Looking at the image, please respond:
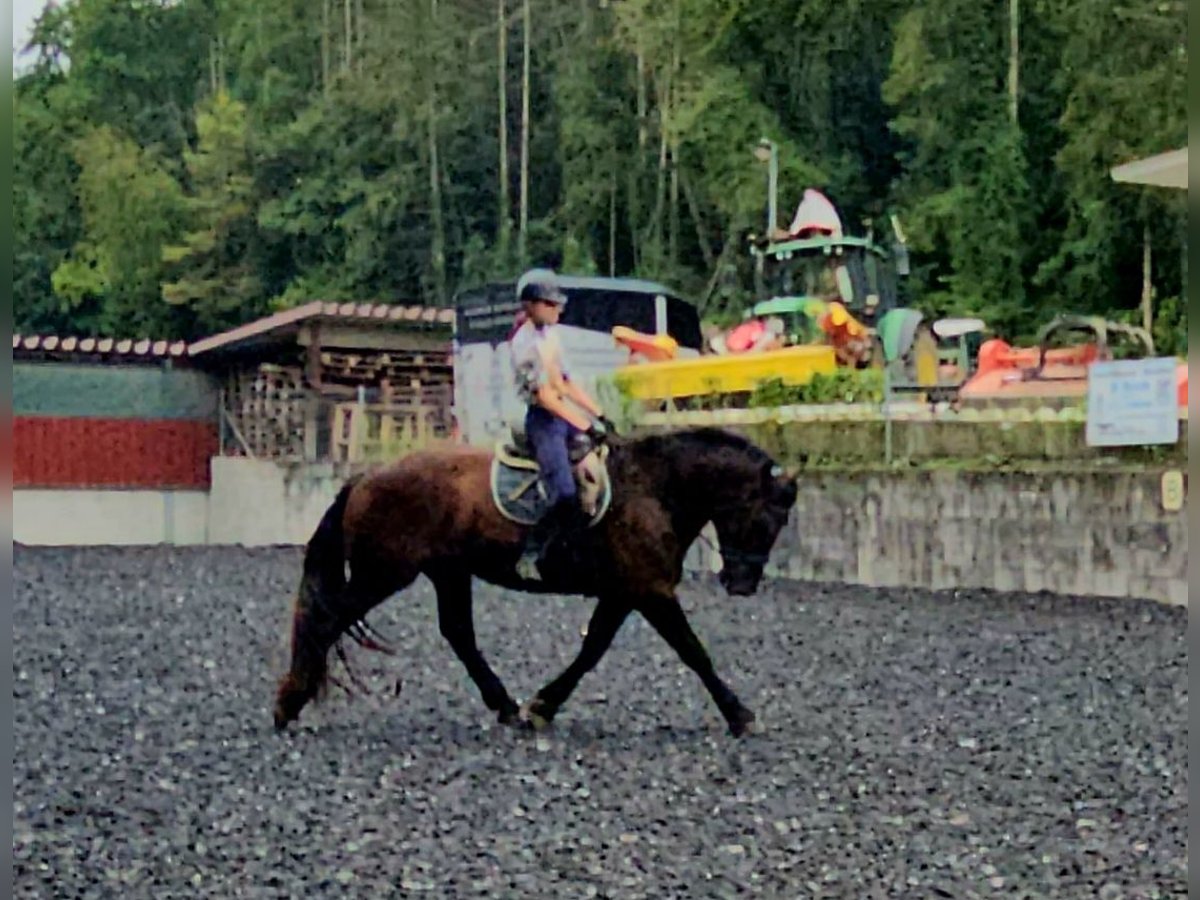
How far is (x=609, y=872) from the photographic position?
4531 mm

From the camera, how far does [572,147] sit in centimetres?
3081

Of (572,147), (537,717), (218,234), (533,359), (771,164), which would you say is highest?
(572,147)

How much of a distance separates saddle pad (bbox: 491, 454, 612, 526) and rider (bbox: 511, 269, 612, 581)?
4cm

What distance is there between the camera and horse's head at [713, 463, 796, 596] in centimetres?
671

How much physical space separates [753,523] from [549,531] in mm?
762

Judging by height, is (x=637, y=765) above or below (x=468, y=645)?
below

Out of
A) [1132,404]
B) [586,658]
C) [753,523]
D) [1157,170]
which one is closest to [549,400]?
[753,523]

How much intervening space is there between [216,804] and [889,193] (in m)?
22.3

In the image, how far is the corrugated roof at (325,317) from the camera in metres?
20.6

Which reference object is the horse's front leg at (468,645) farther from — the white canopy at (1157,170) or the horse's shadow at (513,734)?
the white canopy at (1157,170)

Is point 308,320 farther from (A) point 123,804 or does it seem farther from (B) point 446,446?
(A) point 123,804

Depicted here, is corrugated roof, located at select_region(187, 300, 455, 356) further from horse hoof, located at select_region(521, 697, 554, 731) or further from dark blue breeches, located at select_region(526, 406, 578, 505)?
dark blue breeches, located at select_region(526, 406, 578, 505)

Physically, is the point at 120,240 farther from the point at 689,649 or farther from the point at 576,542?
the point at 689,649

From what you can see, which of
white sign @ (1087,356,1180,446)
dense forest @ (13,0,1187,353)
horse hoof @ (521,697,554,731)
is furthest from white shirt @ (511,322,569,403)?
dense forest @ (13,0,1187,353)
